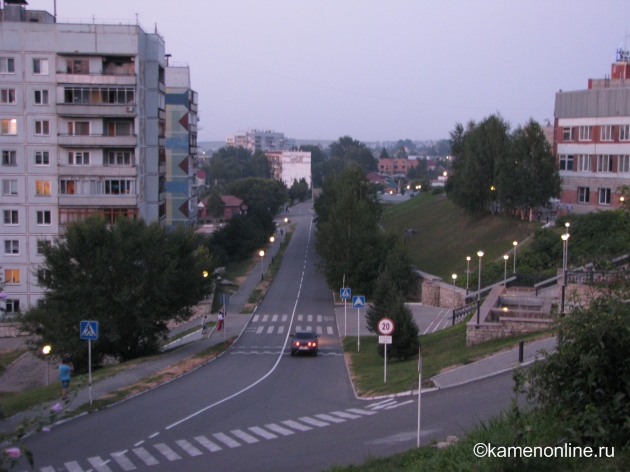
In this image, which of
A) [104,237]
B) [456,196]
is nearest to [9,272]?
[104,237]

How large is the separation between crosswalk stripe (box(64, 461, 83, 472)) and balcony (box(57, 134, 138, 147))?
28.0 meters

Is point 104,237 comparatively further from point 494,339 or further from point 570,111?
point 570,111

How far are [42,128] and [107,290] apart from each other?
53.6ft

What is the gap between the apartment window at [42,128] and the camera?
36.9m

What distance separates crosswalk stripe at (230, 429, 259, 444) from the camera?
40.5ft

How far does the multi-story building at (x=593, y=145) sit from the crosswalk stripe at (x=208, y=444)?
3234 cm

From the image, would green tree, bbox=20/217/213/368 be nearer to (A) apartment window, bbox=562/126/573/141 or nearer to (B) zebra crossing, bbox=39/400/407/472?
(B) zebra crossing, bbox=39/400/407/472

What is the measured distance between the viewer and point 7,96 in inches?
1439

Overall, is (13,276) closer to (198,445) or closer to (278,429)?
(278,429)

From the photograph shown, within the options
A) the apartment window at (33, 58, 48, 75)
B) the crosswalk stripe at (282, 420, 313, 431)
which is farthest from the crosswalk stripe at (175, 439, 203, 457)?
the apartment window at (33, 58, 48, 75)

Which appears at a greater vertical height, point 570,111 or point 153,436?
point 570,111

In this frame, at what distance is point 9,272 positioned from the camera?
37656mm

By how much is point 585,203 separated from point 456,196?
10.3 m

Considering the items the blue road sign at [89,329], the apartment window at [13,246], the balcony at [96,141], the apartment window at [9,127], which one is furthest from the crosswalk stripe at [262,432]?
the apartment window at [9,127]
